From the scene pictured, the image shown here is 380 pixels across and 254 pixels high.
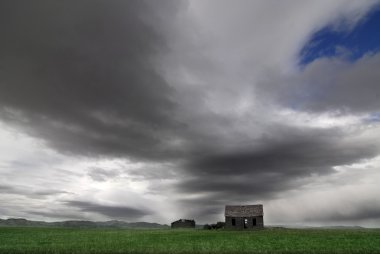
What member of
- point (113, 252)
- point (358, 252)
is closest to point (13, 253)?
point (113, 252)

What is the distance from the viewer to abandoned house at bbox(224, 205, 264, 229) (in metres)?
101

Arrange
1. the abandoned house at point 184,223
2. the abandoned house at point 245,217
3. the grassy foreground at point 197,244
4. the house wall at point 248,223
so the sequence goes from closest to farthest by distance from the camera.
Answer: the grassy foreground at point 197,244 < the house wall at point 248,223 < the abandoned house at point 245,217 < the abandoned house at point 184,223

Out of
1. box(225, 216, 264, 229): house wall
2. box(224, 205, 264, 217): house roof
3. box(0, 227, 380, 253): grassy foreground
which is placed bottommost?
box(0, 227, 380, 253): grassy foreground

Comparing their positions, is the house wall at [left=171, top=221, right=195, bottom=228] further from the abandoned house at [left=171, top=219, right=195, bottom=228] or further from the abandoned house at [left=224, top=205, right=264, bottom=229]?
the abandoned house at [left=224, top=205, right=264, bottom=229]

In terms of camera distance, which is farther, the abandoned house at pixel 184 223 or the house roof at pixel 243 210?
the abandoned house at pixel 184 223

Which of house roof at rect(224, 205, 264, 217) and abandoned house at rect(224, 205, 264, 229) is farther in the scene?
house roof at rect(224, 205, 264, 217)

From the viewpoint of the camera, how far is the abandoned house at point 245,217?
101375 millimetres

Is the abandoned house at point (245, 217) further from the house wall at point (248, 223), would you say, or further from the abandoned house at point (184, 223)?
the abandoned house at point (184, 223)

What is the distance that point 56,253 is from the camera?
2878 cm

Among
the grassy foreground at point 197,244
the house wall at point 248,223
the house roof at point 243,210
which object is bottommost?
the grassy foreground at point 197,244

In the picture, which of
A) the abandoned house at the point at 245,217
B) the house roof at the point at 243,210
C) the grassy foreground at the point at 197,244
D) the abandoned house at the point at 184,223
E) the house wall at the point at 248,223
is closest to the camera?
the grassy foreground at the point at 197,244

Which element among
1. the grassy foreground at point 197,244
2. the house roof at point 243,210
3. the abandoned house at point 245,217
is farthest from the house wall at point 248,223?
the grassy foreground at point 197,244

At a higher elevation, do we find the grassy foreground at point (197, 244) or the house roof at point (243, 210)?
the house roof at point (243, 210)

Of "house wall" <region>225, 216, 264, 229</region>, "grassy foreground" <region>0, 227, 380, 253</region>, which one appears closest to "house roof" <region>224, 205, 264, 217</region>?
"house wall" <region>225, 216, 264, 229</region>
